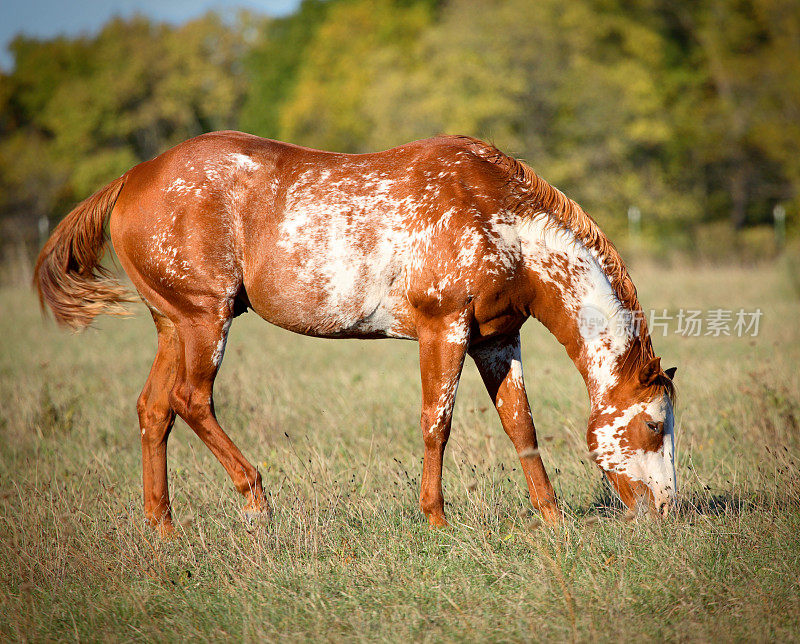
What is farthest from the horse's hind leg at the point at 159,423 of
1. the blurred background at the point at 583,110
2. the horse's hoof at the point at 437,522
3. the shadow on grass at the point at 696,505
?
the blurred background at the point at 583,110

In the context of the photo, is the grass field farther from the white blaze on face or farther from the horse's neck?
the horse's neck

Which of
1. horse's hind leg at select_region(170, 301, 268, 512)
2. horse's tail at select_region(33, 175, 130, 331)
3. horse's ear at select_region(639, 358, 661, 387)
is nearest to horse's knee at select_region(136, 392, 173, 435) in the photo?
horse's hind leg at select_region(170, 301, 268, 512)

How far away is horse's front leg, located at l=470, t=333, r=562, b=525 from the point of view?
4207 mm

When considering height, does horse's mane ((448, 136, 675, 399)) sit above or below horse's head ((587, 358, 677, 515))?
above

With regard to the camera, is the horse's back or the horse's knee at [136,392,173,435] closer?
the horse's back

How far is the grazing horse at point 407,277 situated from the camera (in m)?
3.99

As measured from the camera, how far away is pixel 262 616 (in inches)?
127

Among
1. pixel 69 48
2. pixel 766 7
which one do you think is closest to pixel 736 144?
pixel 766 7

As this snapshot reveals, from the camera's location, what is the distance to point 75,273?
4.63 meters

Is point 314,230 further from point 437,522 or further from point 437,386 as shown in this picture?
point 437,522

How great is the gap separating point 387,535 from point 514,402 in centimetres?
106

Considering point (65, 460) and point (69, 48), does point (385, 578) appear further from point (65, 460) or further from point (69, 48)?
point (69, 48)

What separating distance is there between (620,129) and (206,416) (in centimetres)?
2410

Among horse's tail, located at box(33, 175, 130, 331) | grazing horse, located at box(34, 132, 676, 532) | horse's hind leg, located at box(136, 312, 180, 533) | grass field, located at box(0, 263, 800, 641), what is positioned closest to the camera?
grass field, located at box(0, 263, 800, 641)
